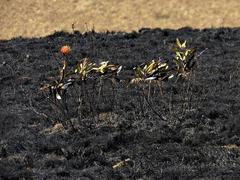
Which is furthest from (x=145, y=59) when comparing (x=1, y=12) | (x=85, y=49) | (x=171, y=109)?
(x=1, y=12)

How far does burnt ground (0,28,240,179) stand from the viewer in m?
10.3

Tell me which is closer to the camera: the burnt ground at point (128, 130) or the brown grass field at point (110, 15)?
the burnt ground at point (128, 130)

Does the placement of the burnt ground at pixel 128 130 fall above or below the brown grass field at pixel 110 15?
below

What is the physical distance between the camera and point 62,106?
12992mm

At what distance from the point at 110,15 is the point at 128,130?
84.3ft

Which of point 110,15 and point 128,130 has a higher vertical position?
point 110,15

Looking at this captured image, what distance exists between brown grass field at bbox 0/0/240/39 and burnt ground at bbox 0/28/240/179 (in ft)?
57.2

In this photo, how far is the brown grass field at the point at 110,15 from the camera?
36.2 m

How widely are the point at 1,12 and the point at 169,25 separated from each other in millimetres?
10409

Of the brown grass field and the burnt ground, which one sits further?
the brown grass field

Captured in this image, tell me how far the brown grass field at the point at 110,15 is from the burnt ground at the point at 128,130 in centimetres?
1744

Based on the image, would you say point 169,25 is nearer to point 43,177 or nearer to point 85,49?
point 85,49

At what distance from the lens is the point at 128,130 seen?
12234mm

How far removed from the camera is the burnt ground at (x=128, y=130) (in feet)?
33.9
